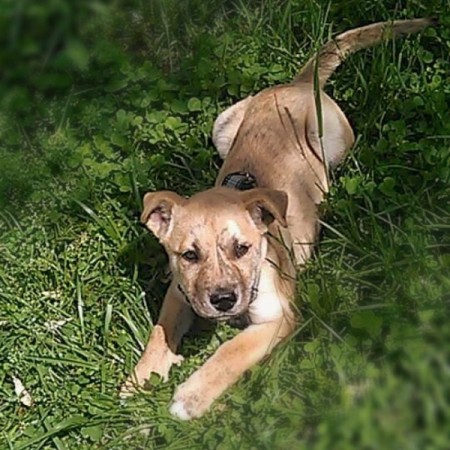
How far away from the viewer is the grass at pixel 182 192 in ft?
13.0

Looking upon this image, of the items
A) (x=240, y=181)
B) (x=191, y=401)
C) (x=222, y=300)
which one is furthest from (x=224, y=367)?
(x=240, y=181)

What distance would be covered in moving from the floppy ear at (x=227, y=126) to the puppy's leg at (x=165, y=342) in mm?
1077

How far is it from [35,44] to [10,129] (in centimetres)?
374

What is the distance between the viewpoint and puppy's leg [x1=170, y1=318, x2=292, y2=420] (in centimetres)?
405

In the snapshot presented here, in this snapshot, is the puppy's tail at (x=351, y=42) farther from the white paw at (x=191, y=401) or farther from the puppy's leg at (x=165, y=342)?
the white paw at (x=191, y=401)

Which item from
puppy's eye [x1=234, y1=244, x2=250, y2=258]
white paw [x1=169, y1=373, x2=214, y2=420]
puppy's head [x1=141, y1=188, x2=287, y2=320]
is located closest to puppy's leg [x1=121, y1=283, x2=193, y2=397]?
puppy's head [x1=141, y1=188, x2=287, y2=320]

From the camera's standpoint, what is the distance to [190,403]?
4.05 m

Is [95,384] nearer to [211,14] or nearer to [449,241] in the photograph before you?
[449,241]

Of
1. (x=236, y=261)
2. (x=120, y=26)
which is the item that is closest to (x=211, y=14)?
(x=120, y=26)

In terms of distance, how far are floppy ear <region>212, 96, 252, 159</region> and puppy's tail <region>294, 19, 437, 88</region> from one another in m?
0.36

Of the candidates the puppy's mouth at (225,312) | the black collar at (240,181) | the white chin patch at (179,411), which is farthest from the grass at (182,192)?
the black collar at (240,181)

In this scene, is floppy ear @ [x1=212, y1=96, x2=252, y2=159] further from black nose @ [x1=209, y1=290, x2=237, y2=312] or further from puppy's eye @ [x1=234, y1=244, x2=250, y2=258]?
black nose @ [x1=209, y1=290, x2=237, y2=312]

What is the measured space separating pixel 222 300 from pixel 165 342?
20.6 inches

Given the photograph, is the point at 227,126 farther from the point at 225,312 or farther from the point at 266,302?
the point at 225,312
